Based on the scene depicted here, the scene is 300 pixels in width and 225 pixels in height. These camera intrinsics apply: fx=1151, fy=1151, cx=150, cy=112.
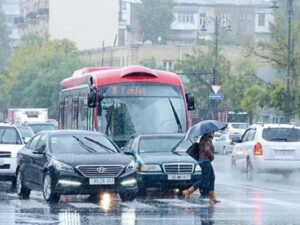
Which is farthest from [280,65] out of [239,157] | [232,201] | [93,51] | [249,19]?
[249,19]

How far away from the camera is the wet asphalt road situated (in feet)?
65.5

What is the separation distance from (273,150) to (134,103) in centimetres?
467

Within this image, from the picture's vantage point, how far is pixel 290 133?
34594mm

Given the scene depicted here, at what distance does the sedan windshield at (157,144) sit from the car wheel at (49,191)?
13.3 feet

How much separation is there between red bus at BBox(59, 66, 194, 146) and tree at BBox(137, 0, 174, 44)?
11323cm

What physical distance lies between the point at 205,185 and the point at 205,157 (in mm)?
630

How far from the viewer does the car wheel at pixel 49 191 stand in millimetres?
23516

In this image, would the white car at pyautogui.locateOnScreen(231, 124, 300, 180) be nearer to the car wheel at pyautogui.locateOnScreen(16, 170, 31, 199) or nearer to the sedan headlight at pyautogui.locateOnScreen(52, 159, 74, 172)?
the car wheel at pyautogui.locateOnScreen(16, 170, 31, 199)

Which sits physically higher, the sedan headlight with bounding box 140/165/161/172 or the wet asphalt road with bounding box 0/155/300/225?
the sedan headlight with bounding box 140/165/161/172

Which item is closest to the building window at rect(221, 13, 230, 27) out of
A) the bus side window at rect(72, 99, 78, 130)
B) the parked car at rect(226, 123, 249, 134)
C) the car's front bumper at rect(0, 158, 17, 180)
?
the parked car at rect(226, 123, 249, 134)

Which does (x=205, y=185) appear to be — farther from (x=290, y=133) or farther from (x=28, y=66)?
(x=28, y=66)

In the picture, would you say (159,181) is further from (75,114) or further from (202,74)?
(202,74)

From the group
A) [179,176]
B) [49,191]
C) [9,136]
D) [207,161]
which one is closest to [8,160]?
[9,136]

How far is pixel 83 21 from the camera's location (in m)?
136
